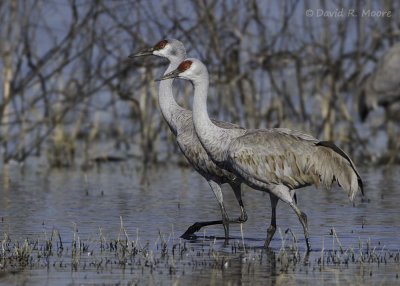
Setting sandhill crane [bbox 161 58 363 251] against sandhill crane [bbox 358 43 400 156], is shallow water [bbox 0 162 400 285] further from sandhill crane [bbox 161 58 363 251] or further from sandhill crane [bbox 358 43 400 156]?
sandhill crane [bbox 358 43 400 156]

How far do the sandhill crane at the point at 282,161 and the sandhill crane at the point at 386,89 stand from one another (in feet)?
22.6

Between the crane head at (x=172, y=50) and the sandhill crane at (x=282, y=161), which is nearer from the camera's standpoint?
the sandhill crane at (x=282, y=161)

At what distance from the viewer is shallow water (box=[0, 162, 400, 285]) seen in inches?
267

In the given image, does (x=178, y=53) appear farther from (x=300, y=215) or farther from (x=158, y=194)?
(x=300, y=215)

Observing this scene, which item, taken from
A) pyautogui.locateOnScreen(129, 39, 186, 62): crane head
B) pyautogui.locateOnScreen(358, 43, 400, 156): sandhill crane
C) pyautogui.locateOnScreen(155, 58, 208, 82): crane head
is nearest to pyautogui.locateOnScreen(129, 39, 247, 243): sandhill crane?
pyautogui.locateOnScreen(129, 39, 186, 62): crane head

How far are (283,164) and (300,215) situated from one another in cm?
40

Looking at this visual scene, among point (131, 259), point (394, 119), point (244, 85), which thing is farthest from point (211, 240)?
point (394, 119)

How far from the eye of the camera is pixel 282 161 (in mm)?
8344

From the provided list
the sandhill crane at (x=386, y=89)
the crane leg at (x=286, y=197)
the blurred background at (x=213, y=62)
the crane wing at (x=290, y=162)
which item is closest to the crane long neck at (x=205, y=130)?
the crane wing at (x=290, y=162)

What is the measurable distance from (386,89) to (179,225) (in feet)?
22.1

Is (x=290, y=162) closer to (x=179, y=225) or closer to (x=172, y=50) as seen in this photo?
(x=179, y=225)

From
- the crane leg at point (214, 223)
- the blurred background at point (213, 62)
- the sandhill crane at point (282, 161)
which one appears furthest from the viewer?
the blurred background at point (213, 62)

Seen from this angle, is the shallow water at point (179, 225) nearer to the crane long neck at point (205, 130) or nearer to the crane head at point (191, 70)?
the crane long neck at point (205, 130)

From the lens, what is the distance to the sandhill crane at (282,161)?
832cm
